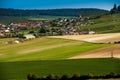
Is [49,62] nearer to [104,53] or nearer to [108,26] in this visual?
[104,53]

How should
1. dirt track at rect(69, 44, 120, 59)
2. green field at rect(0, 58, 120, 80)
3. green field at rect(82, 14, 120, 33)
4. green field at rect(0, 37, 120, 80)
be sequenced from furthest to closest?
green field at rect(82, 14, 120, 33), dirt track at rect(69, 44, 120, 59), green field at rect(0, 37, 120, 80), green field at rect(0, 58, 120, 80)

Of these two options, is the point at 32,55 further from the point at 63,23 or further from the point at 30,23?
the point at 30,23

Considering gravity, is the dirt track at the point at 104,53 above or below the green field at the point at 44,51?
above

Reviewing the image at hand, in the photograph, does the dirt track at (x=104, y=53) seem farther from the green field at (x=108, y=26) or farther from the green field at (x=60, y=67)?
the green field at (x=108, y=26)

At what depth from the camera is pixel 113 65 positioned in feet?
37.6

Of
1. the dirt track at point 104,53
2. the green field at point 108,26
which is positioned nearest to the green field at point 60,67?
the dirt track at point 104,53

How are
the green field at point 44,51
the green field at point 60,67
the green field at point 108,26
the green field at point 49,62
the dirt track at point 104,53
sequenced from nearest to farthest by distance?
the green field at point 60,67
the green field at point 49,62
the dirt track at point 104,53
the green field at point 44,51
the green field at point 108,26

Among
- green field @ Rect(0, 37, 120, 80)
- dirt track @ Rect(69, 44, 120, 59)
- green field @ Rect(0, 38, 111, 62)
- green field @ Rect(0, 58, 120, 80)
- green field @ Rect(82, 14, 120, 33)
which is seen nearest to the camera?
green field @ Rect(0, 58, 120, 80)

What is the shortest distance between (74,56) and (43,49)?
335 cm

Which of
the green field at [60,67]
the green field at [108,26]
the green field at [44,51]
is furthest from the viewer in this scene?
the green field at [108,26]

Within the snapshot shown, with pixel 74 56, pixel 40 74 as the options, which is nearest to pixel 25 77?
pixel 40 74

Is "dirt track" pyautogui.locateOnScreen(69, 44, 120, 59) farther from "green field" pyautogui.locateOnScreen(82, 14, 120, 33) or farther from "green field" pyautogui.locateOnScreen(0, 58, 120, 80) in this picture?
"green field" pyautogui.locateOnScreen(82, 14, 120, 33)

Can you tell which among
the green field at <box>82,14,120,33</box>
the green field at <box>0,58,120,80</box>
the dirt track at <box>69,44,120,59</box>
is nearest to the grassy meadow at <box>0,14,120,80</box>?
the green field at <box>0,58,120,80</box>

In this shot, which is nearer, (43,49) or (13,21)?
(43,49)
